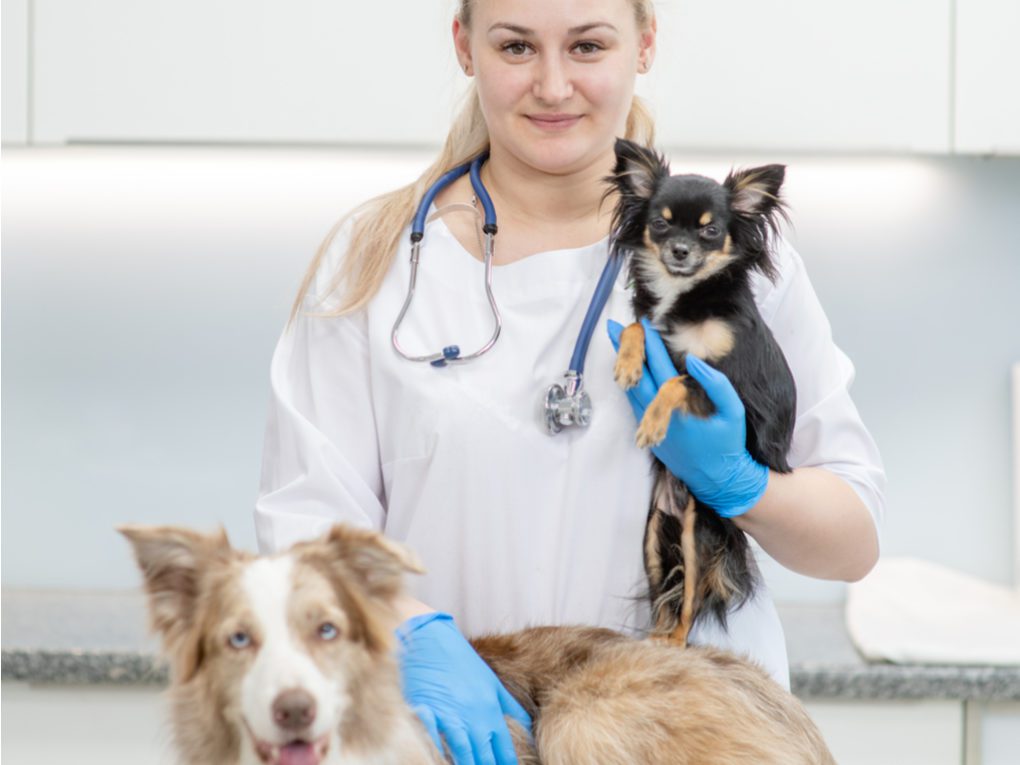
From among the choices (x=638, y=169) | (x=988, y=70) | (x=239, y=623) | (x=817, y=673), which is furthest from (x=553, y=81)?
(x=988, y=70)

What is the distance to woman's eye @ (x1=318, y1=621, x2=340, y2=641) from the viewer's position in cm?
100

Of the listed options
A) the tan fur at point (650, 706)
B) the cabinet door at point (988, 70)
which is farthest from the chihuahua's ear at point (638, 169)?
the cabinet door at point (988, 70)

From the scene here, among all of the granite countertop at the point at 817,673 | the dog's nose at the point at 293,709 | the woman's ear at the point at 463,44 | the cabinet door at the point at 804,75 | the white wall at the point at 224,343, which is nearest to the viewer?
the dog's nose at the point at 293,709

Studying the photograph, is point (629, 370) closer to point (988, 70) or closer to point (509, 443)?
point (509, 443)

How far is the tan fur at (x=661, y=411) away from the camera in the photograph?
1296 millimetres

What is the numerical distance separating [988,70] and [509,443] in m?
1.66

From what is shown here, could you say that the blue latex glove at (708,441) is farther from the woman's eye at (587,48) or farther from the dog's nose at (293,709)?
the dog's nose at (293,709)

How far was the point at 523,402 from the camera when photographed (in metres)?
1.56

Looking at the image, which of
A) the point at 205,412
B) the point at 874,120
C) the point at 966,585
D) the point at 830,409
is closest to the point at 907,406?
the point at 966,585

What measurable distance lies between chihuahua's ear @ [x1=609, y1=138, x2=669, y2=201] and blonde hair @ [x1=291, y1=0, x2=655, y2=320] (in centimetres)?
30

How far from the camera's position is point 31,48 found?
2.55 m

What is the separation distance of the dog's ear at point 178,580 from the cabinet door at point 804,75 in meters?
1.83

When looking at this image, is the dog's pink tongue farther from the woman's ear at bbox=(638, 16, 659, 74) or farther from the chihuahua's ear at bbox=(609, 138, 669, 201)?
the woman's ear at bbox=(638, 16, 659, 74)

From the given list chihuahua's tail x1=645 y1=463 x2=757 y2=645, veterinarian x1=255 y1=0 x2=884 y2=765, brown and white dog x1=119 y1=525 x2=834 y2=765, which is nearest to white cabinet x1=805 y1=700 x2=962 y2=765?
veterinarian x1=255 y1=0 x2=884 y2=765
